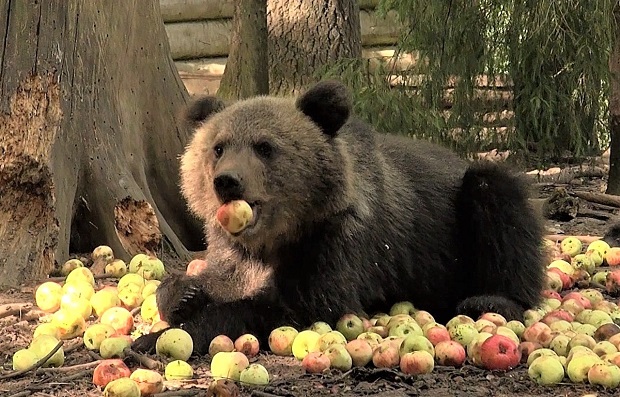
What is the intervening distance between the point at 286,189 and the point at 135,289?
1062 millimetres

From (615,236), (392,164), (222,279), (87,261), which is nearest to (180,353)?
(222,279)

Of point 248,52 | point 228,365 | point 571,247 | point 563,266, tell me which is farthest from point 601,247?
point 248,52

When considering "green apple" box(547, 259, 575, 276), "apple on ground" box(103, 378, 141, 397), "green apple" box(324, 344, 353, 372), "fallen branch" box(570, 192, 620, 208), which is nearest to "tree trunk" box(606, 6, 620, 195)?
"fallen branch" box(570, 192, 620, 208)

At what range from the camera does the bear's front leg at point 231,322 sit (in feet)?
12.9

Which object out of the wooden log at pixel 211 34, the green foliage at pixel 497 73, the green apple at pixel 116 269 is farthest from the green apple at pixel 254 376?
the wooden log at pixel 211 34

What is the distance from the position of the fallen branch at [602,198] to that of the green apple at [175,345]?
5222 millimetres

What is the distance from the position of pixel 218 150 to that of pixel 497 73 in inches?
200

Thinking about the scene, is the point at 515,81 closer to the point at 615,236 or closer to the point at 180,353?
the point at 615,236

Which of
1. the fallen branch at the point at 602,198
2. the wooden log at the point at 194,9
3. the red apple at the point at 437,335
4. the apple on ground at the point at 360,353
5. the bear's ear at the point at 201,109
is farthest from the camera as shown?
the wooden log at the point at 194,9

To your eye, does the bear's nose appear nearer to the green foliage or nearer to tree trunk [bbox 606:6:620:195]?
the green foliage

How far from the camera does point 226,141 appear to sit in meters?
4.34

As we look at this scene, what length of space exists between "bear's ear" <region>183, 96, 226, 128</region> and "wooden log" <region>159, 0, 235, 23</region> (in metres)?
9.38

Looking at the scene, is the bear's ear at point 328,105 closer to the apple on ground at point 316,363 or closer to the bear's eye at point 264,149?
the bear's eye at point 264,149

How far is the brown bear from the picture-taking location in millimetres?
4184
